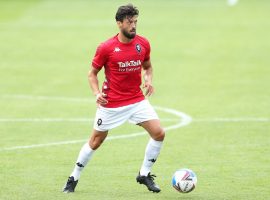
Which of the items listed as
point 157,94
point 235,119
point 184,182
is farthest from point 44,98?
point 184,182

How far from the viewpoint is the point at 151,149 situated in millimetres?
14469

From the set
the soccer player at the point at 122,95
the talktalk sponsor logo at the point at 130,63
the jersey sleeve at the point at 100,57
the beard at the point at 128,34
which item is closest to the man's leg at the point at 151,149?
the soccer player at the point at 122,95

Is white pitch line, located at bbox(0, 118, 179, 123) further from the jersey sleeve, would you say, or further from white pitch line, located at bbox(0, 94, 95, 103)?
the jersey sleeve

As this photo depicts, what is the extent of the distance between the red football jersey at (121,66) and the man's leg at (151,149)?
18.0 inches

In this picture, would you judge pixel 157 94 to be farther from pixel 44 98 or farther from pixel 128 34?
pixel 128 34

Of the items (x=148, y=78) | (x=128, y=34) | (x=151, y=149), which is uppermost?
(x=128, y=34)

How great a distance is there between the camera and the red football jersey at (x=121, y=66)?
1416cm

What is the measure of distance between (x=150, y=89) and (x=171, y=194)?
167 cm

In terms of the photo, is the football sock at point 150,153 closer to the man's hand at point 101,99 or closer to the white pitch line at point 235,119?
the man's hand at point 101,99

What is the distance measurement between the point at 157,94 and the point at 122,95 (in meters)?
9.66

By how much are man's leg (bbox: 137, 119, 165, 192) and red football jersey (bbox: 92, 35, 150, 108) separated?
458 mm

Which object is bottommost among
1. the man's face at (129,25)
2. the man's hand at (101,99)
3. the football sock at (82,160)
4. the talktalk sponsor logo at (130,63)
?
the football sock at (82,160)

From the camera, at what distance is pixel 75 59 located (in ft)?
98.3

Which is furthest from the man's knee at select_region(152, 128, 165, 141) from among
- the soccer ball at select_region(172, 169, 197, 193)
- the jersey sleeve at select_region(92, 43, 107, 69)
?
the jersey sleeve at select_region(92, 43, 107, 69)
